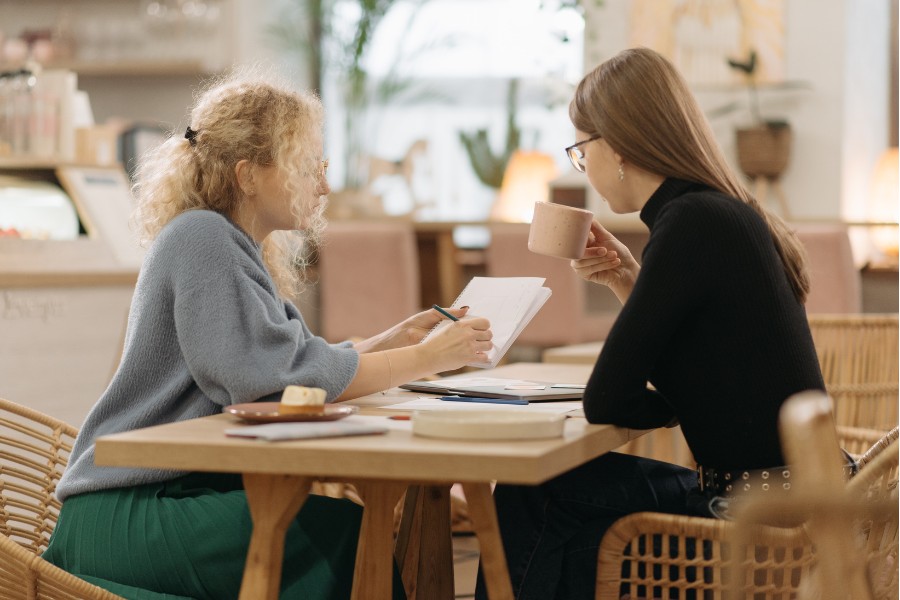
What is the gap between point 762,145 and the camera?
536cm

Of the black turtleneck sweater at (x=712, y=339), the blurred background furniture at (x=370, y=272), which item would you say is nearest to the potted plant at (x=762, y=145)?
the blurred background furniture at (x=370, y=272)

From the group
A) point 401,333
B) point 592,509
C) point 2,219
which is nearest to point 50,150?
point 2,219

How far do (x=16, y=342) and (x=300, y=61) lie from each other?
3633 millimetres

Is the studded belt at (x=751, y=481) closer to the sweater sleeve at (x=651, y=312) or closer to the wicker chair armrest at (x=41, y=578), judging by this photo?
the sweater sleeve at (x=651, y=312)

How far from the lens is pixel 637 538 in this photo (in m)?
1.49

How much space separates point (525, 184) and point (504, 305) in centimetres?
368

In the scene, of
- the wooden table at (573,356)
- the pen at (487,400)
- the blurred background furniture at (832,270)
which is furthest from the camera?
the blurred background furniture at (832,270)

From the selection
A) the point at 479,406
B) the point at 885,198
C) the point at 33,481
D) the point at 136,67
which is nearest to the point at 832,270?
the point at 885,198

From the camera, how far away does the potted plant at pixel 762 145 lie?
17.5 ft

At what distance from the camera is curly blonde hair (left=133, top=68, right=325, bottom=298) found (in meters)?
1.84

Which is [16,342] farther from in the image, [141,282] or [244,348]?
[244,348]

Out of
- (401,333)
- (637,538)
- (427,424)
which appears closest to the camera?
(427,424)

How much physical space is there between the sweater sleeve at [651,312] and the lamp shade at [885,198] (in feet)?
12.1

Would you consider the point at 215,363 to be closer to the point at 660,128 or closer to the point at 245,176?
the point at 245,176
